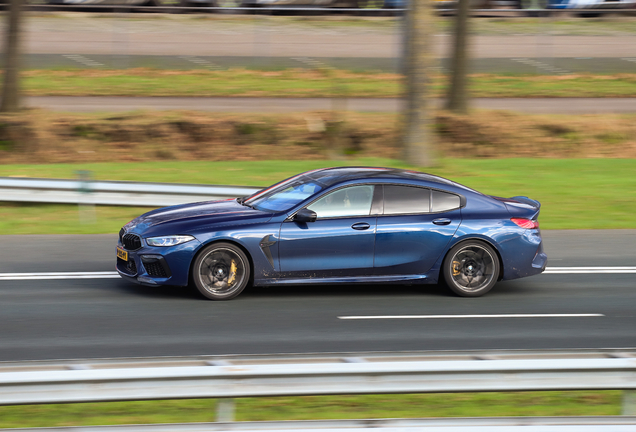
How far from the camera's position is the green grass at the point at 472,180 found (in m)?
13.0

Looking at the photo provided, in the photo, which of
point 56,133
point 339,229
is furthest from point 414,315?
point 56,133

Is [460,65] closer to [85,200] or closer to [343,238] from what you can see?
[85,200]

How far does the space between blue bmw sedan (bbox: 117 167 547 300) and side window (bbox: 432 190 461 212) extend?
11 mm

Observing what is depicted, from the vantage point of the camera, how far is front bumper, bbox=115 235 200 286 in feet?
26.3

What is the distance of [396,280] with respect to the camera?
854 cm

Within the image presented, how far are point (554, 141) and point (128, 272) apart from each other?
51.5 feet

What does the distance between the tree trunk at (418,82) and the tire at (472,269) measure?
27.9ft

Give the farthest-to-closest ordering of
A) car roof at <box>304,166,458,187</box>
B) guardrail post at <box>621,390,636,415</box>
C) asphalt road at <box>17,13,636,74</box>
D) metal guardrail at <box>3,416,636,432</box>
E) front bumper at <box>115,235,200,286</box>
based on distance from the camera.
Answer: asphalt road at <box>17,13,636,74</box>
car roof at <box>304,166,458,187</box>
front bumper at <box>115,235,200,286</box>
guardrail post at <box>621,390,636,415</box>
metal guardrail at <box>3,416,636,432</box>

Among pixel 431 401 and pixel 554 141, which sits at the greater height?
pixel 554 141

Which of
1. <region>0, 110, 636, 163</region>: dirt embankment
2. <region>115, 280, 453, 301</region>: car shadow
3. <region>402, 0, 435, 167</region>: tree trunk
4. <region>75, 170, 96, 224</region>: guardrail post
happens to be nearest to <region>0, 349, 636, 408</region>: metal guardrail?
<region>115, 280, 453, 301</region>: car shadow

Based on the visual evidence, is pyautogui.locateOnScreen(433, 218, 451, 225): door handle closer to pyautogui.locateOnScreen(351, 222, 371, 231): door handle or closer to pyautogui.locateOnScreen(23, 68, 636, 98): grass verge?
pyautogui.locateOnScreen(351, 222, 371, 231): door handle

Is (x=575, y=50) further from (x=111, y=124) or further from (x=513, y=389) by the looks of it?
(x=513, y=389)

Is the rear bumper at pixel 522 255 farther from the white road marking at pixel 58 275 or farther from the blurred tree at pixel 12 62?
the blurred tree at pixel 12 62

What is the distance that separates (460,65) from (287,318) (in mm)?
14953
